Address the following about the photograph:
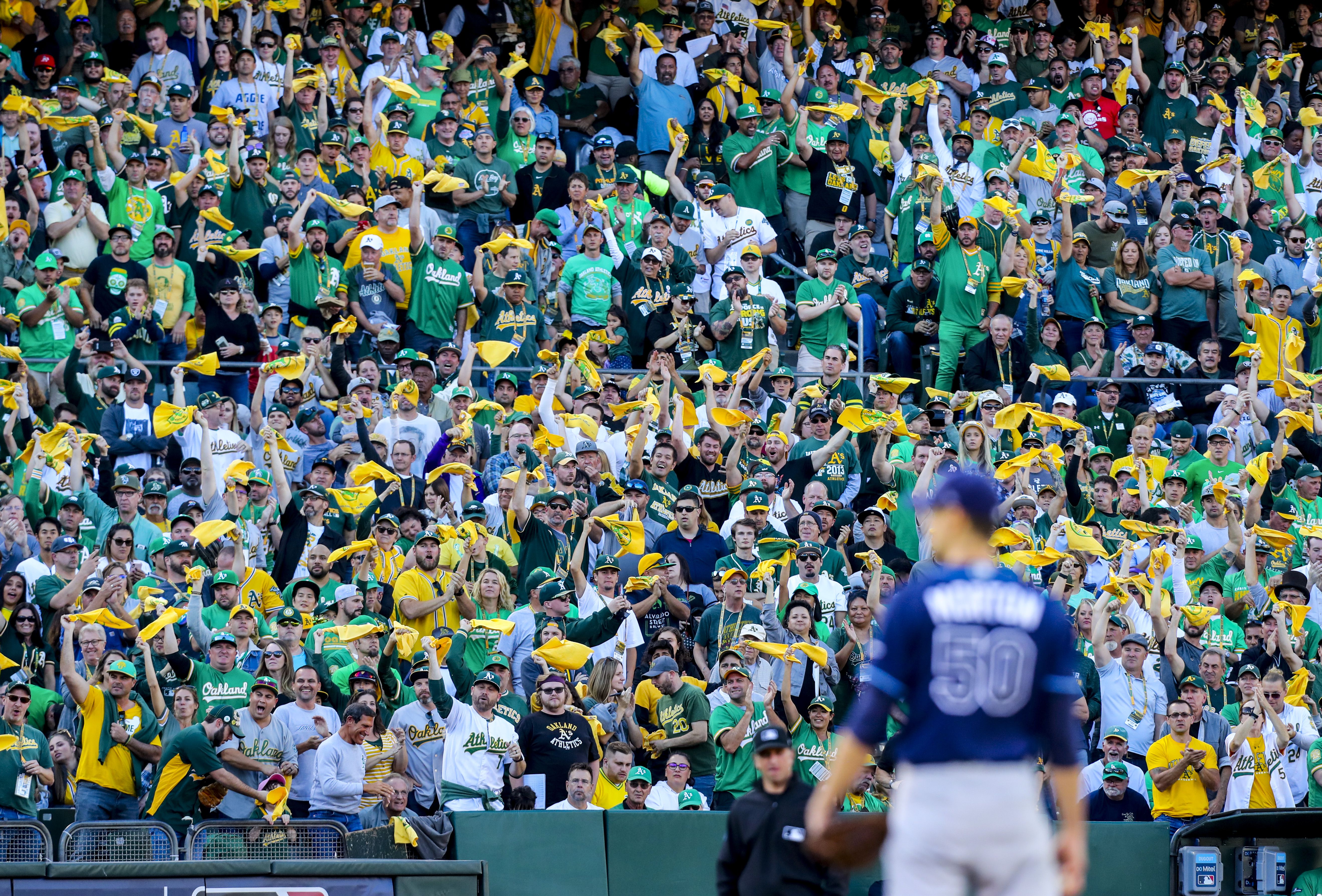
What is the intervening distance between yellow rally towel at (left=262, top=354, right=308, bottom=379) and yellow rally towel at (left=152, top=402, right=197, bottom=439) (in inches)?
33.1

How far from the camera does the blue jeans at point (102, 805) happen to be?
11.2 m

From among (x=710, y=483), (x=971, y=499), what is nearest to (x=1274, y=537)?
(x=710, y=483)

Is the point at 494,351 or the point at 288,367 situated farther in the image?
the point at 494,351

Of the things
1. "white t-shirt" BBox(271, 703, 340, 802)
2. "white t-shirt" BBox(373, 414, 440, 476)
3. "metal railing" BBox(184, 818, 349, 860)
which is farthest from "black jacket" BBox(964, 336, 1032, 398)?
"metal railing" BBox(184, 818, 349, 860)

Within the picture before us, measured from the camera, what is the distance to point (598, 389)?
50.6 feet

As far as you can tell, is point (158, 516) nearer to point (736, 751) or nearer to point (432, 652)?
point (432, 652)

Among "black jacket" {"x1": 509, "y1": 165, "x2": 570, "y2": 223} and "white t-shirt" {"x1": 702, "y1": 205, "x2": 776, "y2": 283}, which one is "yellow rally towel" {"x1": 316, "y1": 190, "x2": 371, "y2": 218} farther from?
"white t-shirt" {"x1": 702, "y1": 205, "x2": 776, "y2": 283}

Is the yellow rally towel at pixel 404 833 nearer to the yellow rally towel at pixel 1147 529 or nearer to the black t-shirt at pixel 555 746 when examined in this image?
the black t-shirt at pixel 555 746

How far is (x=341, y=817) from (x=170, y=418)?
434 cm

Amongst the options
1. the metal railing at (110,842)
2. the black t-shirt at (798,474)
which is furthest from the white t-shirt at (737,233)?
the metal railing at (110,842)

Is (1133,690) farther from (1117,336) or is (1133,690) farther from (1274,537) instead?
(1117,336)

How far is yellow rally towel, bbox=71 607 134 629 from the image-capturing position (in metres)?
12.0

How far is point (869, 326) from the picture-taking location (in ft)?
57.1

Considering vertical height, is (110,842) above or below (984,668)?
below
